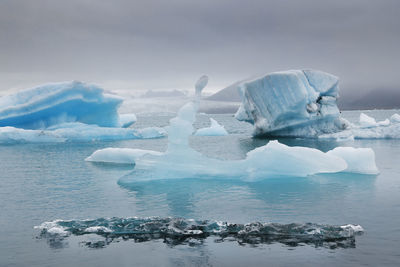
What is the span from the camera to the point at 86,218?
22.9ft

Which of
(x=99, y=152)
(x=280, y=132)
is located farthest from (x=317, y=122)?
(x=99, y=152)

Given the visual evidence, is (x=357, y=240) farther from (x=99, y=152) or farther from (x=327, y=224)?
(x=99, y=152)

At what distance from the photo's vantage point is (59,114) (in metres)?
25.5

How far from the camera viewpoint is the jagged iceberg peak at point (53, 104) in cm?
2331

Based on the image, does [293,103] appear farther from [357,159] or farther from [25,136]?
[25,136]

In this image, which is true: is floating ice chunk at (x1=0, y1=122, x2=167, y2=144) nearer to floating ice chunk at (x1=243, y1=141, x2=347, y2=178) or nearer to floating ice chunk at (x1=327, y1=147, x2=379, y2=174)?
floating ice chunk at (x1=243, y1=141, x2=347, y2=178)

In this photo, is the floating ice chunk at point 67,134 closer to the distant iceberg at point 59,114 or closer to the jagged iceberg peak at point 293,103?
the distant iceberg at point 59,114

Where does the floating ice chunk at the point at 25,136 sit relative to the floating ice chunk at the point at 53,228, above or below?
above

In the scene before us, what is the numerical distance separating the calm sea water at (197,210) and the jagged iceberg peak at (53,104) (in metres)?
10.4

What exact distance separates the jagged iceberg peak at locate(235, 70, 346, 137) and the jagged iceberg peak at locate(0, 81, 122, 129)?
28.5 ft

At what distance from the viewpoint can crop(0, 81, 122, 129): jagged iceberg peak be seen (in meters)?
23.3

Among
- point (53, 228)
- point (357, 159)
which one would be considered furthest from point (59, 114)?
point (53, 228)

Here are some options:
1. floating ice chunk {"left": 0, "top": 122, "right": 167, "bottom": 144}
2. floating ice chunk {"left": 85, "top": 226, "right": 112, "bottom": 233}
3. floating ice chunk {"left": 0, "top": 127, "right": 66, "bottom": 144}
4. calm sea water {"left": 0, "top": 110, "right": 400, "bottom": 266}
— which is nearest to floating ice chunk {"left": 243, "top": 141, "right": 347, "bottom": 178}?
calm sea water {"left": 0, "top": 110, "right": 400, "bottom": 266}

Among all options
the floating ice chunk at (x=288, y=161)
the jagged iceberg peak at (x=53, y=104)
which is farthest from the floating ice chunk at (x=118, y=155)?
the jagged iceberg peak at (x=53, y=104)
